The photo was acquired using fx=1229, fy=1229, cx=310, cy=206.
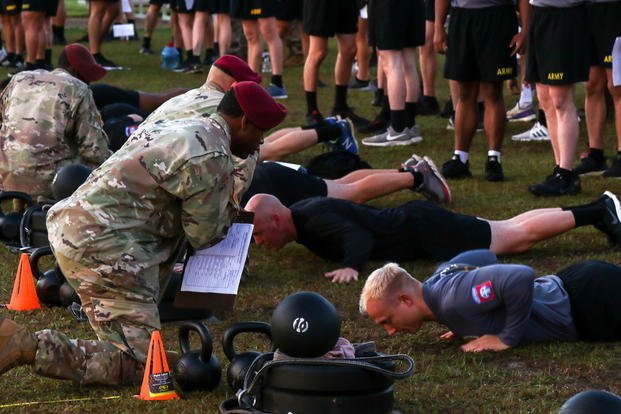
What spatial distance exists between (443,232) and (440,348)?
5.62ft

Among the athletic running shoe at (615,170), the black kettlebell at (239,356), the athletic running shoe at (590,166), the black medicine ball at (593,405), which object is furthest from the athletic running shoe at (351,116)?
the black medicine ball at (593,405)

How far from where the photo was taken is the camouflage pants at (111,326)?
215 inches

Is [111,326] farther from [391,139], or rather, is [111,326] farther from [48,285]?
[391,139]

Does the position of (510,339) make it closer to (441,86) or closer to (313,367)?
(313,367)

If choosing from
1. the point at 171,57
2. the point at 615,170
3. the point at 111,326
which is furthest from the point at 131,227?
the point at 171,57

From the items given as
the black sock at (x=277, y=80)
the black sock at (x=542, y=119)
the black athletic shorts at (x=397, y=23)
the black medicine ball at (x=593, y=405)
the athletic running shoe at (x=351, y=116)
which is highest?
the black medicine ball at (x=593, y=405)

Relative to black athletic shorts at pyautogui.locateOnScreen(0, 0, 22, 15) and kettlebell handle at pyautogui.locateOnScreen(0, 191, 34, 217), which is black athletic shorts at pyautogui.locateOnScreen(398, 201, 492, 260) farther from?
black athletic shorts at pyautogui.locateOnScreen(0, 0, 22, 15)

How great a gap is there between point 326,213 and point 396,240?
50cm

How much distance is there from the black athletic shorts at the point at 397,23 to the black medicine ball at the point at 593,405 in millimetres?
8750

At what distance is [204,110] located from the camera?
757cm

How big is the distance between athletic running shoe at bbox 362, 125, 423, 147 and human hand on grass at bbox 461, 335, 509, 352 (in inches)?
239

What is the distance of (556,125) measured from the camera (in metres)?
9.77

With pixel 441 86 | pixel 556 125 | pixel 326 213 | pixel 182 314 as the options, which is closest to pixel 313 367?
pixel 182 314

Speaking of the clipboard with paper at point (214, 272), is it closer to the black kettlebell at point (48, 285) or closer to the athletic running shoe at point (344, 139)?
the black kettlebell at point (48, 285)
